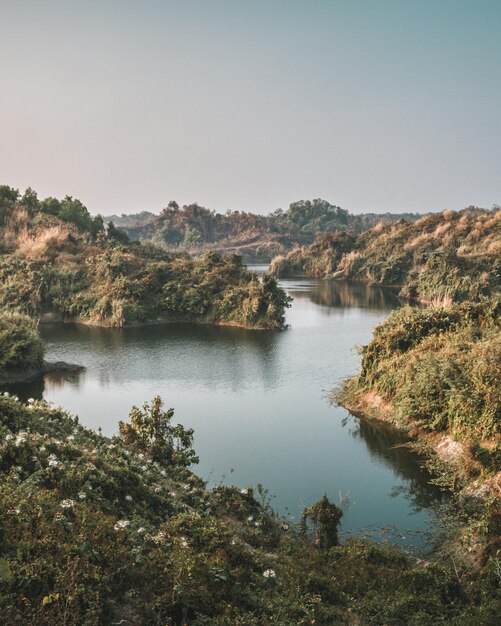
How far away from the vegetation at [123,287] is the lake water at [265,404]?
2104 millimetres

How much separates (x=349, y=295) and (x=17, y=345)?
144 ft

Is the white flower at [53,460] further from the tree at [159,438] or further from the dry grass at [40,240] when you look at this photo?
the dry grass at [40,240]

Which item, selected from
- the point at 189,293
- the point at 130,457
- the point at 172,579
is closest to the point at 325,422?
the point at 130,457

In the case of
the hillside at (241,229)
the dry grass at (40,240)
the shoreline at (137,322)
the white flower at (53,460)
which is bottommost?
the white flower at (53,460)

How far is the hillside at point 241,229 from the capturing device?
134750 mm

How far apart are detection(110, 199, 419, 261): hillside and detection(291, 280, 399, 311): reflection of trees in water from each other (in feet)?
174

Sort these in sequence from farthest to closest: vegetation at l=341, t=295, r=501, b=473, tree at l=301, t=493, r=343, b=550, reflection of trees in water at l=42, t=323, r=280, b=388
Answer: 1. reflection of trees in water at l=42, t=323, r=280, b=388
2. vegetation at l=341, t=295, r=501, b=473
3. tree at l=301, t=493, r=343, b=550

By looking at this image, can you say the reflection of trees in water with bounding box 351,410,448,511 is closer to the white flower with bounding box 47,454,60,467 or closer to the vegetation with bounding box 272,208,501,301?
the white flower with bounding box 47,454,60,467

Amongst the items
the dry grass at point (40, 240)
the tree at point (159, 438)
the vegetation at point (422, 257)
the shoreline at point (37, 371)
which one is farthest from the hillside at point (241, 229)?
the tree at point (159, 438)

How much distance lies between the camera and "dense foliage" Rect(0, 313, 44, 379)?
26359 millimetres

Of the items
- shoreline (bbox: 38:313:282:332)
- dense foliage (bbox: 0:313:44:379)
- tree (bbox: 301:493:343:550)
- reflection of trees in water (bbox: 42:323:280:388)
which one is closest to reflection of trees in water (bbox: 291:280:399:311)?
shoreline (bbox: 38:313:282:332)

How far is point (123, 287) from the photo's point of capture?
43.6 m

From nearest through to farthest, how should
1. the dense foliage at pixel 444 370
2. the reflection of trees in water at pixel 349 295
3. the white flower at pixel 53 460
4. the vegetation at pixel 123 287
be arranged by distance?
the white flower at pixel 53 460
the dense foliage at pixel 444 370
the vegetation at pixel 123 287
the reflection of trees in water at pixel 349 295

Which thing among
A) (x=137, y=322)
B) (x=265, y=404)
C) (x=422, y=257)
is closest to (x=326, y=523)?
(x=265, y=404)
